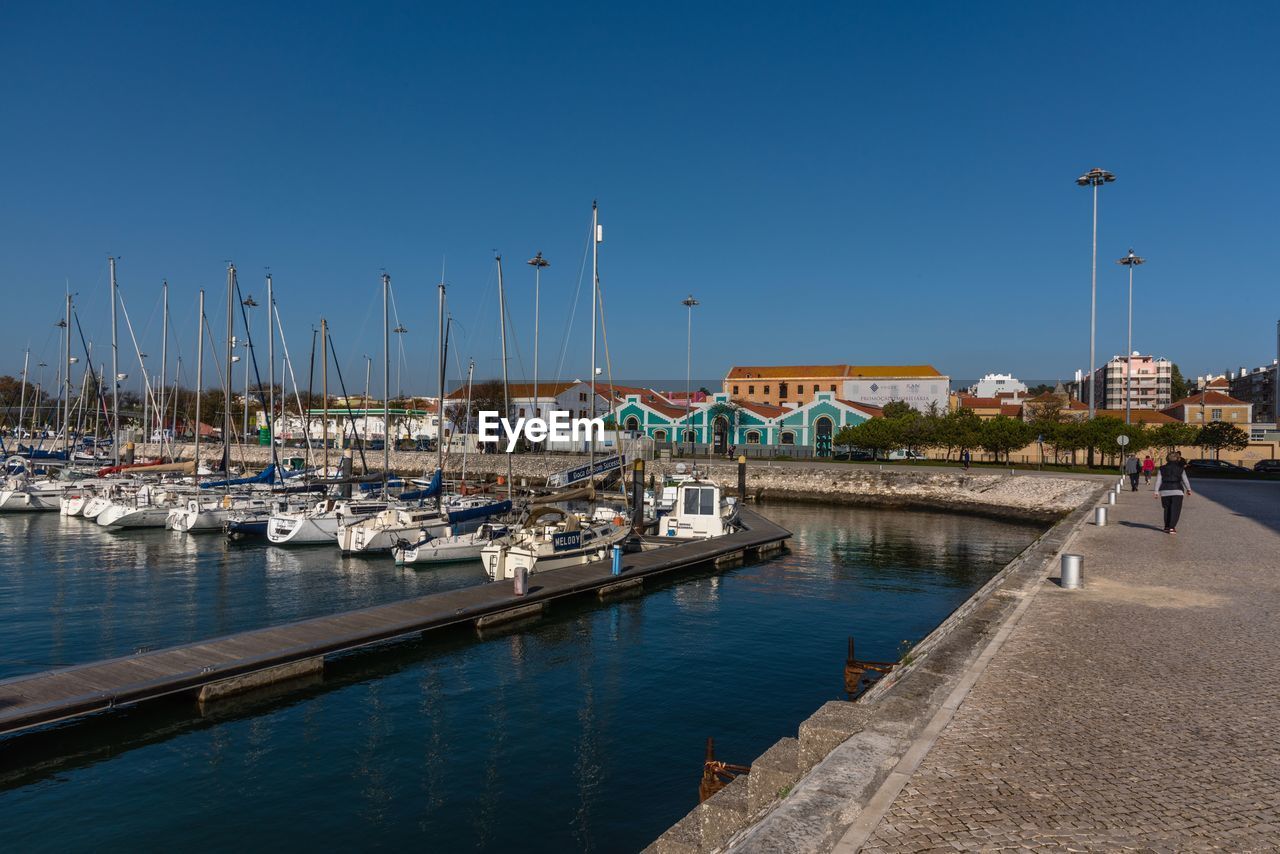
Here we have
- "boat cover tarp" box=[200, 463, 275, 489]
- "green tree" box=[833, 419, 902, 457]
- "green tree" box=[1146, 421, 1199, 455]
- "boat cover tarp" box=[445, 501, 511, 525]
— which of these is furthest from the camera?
"green tree" box=[833, 419, 902, 457]

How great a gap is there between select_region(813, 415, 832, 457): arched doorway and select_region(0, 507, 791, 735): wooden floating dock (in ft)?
190

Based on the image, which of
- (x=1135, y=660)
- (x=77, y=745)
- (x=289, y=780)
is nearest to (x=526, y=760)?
(x=289, y=780)

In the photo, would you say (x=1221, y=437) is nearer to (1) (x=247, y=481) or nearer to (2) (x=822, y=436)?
(2) (x=822, y=436)

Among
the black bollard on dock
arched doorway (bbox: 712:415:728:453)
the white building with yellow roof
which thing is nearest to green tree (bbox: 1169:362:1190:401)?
the white building with yellow roof

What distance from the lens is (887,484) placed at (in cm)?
5709

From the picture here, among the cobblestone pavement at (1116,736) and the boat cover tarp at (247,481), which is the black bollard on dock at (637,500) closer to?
the cobblestone pavement at (1116,736)

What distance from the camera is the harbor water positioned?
10.5m

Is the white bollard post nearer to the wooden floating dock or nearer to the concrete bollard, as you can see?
the concrete bollard

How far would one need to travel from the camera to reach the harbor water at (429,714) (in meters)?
10.5

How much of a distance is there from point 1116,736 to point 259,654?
1429cm

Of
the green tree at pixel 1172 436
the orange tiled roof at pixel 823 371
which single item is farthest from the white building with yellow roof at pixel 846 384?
the green tree at pixel 1172 436

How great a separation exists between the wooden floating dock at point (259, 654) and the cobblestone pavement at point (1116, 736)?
40.7 feet

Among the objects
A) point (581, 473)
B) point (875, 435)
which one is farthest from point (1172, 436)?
point (581, 473)

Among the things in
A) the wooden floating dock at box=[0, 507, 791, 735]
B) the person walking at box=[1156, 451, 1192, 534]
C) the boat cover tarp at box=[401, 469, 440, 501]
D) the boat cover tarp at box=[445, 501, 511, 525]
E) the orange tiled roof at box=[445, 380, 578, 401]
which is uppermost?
the orange tiled roof at box=[445, 380, 578, 401]
